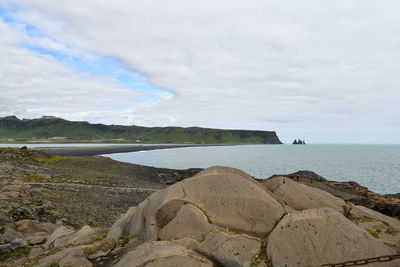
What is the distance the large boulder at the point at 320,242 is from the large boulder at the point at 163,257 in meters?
2.51

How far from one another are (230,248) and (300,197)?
4723 mm

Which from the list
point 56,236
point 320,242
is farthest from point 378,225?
point 56,236

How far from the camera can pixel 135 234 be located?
11.1 m

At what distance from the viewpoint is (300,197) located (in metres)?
11.0

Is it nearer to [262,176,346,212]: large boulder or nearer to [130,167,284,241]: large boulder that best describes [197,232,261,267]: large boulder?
[130,167,284,241]: large boulder

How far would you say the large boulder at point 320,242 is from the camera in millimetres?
7473

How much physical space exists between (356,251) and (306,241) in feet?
4.85

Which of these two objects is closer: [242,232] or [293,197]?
[242,232]

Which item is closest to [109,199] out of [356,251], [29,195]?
[29,195]

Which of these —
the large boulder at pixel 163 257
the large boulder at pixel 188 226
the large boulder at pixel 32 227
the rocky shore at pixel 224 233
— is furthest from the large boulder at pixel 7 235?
the large boulder at pixel 188 226

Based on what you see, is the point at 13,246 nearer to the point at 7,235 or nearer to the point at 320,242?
the point at 7,235

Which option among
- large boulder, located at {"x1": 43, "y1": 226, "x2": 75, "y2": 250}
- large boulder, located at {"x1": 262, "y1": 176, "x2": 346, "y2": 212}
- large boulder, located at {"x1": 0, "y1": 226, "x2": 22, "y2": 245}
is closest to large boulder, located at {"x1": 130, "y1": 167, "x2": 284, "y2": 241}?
large boulder, located at {"x1": 262, "y1": 176, "x2": 346, "y2": 212}

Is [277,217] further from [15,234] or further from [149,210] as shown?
[15,234]

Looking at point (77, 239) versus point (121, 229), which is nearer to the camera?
point (77, 239)
